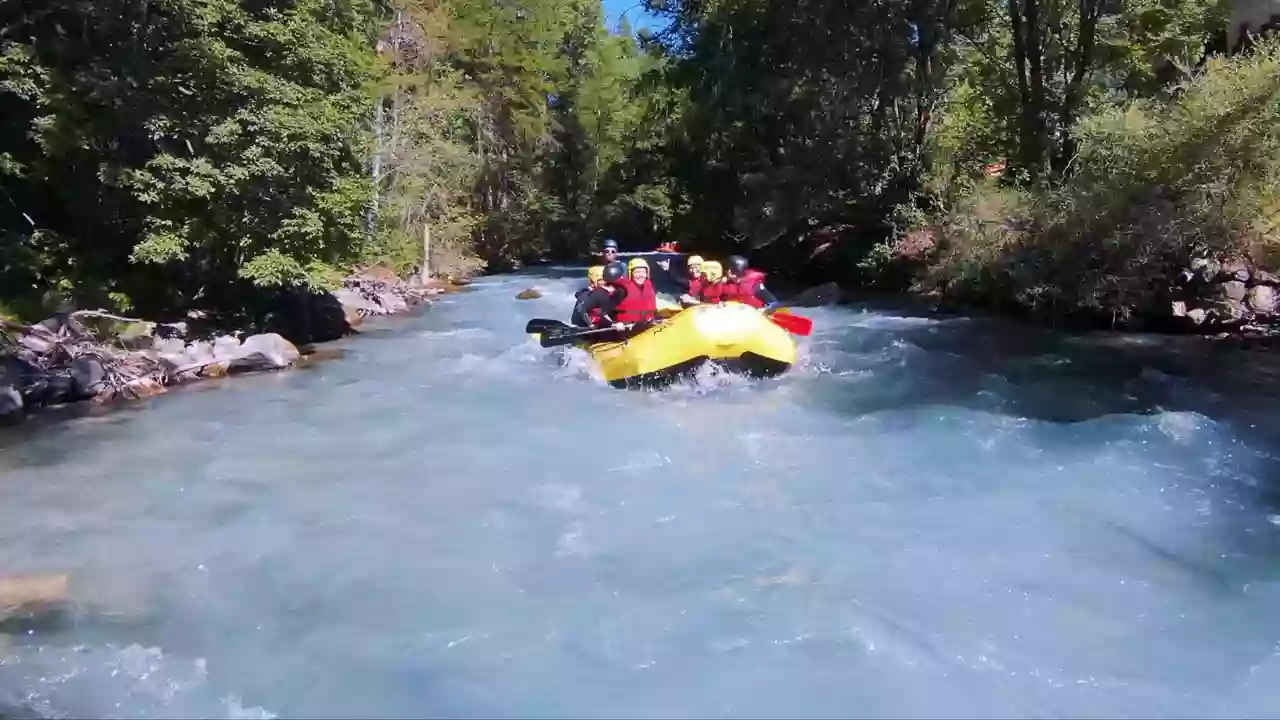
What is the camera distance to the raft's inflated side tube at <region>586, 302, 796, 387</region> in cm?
952

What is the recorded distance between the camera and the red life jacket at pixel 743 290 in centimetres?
1137

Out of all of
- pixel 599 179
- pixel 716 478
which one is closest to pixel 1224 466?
pixel 716 478

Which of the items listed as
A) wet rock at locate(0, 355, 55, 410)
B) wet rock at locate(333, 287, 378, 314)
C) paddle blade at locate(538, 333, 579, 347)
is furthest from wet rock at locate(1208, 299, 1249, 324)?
wet rock at locate(0, 355, 55, 410)

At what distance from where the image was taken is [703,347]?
948cm

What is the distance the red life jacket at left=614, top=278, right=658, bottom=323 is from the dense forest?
163 inches

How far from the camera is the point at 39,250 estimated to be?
12.3m

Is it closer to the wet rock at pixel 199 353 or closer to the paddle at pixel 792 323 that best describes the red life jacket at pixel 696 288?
the paddle at pixel 792 323

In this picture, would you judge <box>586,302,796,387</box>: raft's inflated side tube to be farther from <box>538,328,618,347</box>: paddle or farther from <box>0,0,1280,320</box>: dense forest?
<box>0,0,1280,320</box>: dense forest

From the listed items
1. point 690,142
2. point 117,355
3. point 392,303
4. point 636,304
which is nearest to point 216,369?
point 117,355

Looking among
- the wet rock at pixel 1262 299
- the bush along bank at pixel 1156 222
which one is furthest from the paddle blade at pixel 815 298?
the wet rock at pixel 1262 299

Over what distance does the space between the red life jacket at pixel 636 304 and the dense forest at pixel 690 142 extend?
413 cm

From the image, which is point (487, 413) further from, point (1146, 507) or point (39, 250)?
point (39, 250)

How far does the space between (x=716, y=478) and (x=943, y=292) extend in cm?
1063

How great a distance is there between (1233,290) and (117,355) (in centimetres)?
1369
